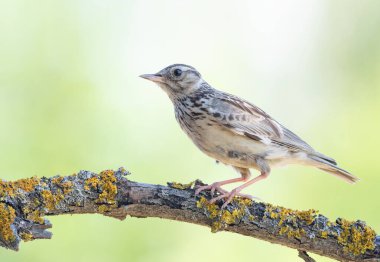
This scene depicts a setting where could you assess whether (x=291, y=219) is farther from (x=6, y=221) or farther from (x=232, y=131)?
(x=6, y=221)

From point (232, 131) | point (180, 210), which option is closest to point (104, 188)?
point (180, 210)

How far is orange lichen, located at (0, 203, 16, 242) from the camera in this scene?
5.64 meters

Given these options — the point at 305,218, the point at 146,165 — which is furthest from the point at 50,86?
the point at 305,218

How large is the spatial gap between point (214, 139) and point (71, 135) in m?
2.65

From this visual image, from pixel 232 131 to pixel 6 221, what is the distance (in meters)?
3.21

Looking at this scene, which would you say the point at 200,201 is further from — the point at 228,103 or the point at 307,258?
the point at 228,103

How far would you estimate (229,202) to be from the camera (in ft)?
22.3

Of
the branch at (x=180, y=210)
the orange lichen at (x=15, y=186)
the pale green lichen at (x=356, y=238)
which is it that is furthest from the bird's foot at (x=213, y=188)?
the orange lichen at (x=15, y=186)

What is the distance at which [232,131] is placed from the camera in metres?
8.06

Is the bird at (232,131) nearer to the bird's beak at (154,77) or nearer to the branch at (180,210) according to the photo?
the bird's beak at (154,77)

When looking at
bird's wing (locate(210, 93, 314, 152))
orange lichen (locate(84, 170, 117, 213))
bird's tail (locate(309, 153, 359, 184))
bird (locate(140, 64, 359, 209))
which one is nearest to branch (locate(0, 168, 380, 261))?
orange lichen (locate(84, 170, 117, 213))

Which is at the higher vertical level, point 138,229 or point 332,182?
point 332,182

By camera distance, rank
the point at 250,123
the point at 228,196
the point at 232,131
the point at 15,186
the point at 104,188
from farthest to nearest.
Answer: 1. the point at 250,123
2. the point at 232,131
3. the point at 228,196
4. the point at 104,188
5. the point at 15,186

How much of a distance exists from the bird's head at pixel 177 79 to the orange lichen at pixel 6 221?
346cm
